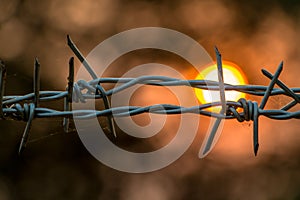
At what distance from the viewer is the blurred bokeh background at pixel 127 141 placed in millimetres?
3365

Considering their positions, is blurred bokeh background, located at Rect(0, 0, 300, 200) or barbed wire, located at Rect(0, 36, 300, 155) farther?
blurred bokeh background, located at Rect(0, 0, 300, 200)

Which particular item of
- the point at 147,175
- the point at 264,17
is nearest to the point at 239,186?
the point at 147,175

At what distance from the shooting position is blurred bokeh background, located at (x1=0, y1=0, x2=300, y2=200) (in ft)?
11.0

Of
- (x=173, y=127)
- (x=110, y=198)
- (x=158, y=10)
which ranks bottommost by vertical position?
(x=110, y=198)

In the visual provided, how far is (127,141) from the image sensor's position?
3.27m

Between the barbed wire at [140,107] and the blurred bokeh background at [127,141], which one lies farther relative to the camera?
the blurred bokeh background at [127,141]

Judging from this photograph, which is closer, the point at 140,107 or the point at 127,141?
the point at 140,107

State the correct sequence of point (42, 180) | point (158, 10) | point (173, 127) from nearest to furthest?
point (173, 127)
point (42, 180)
point (158, 10)

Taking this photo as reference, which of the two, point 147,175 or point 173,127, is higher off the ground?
point 173,127

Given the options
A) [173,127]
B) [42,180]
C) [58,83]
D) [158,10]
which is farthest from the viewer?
[158,10]

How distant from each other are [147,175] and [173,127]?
620 millimetres

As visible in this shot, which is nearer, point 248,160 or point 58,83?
point 58,83

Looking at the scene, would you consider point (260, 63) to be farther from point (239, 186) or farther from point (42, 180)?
point (42, 180)

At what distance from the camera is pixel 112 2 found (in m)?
4.16
